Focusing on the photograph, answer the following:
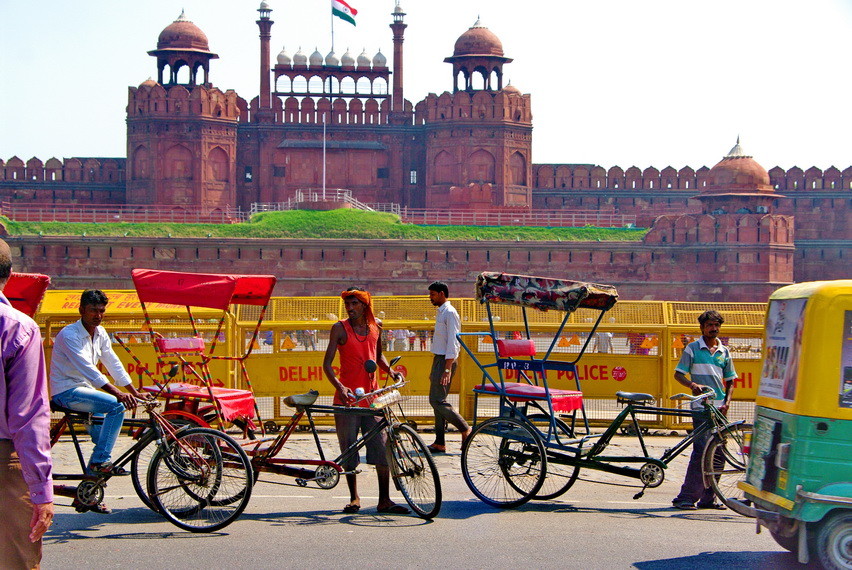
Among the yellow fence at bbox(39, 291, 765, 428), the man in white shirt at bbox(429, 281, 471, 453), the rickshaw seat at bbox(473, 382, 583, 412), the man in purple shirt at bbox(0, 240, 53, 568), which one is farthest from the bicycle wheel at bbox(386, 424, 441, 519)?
the yellow fence at bbox(39, 291, 765, 428)

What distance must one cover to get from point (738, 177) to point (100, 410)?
32760 mm

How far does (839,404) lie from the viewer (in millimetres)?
5020

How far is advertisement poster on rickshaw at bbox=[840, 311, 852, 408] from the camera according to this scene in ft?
16.4

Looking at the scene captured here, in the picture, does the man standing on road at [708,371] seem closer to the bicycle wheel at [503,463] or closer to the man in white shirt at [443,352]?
the bicycle wheel at [503,463]

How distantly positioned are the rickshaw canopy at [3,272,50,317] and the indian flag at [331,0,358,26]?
33898 millimetres

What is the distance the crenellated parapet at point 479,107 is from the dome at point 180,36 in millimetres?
8202

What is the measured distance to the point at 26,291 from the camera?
6.14m

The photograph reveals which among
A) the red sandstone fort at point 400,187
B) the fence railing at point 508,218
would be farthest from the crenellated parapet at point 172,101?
the fence railing at point 508,218

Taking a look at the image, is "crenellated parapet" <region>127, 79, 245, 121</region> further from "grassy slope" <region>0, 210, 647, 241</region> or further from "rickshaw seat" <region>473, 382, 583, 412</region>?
"rickshaw seat" <region>473, 382, 583, 412</region>

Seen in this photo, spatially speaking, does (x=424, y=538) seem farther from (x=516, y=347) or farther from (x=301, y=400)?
(x=516, y=347)

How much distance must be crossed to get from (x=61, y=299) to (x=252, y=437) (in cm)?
431

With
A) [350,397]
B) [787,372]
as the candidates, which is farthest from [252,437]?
[787,372]

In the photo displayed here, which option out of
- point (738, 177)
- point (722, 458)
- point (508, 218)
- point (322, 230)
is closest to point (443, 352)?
point (722, 458)

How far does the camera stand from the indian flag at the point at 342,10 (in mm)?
38781
